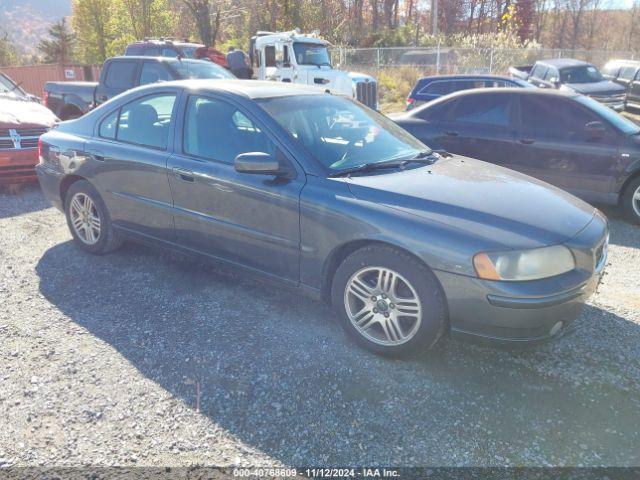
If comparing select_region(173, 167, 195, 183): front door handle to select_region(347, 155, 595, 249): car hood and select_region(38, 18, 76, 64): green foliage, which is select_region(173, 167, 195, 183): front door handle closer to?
select_region(347, 155, 595, 249): car hood

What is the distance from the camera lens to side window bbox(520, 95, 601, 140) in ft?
20.3

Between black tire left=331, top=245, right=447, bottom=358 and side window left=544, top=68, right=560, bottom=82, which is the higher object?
side window left=544, top=68, right=560, bottom=82

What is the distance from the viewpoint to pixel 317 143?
3.57m

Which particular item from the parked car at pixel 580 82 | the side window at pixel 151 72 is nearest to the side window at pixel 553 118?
the side window at pixel 151 72

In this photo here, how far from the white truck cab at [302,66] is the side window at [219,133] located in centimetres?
1015

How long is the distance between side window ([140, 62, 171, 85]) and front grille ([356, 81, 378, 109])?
5.47 m

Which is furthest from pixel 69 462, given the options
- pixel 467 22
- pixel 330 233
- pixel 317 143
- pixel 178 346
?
pixel 467 22

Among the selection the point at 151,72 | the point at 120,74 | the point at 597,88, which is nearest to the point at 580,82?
the point at 597,88

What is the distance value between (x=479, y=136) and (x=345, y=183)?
4077 mm

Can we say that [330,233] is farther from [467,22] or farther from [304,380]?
[467,22]

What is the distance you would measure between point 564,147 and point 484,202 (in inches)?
148

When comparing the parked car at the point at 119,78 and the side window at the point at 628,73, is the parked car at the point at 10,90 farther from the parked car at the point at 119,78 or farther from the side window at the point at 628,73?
the side window at the point at 628,73

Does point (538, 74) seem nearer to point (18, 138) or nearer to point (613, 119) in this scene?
point (613, 119)

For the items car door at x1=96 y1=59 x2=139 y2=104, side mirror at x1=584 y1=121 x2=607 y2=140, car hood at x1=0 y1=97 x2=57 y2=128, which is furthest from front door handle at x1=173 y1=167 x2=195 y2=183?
car door at x1=96 y1=59 x2=139 y2=104
